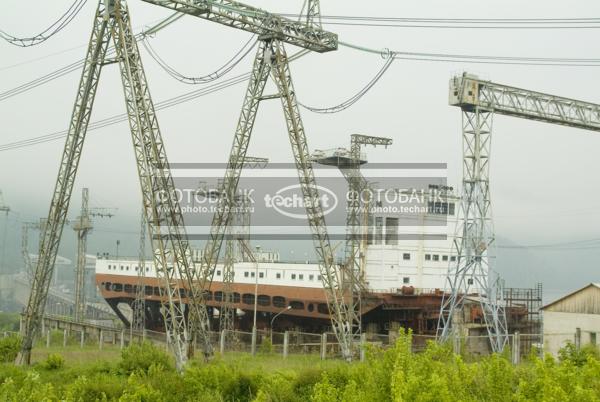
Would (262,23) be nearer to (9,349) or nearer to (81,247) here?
(9,349)

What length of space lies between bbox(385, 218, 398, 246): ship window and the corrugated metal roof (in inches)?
570

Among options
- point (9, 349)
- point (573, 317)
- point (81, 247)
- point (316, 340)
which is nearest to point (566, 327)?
point (573, 317)

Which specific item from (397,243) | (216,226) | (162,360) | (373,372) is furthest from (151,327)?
(373,372)

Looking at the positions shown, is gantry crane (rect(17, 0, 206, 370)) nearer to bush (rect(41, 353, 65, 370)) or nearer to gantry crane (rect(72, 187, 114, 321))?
bush (rect(41, 353, 65, 370))

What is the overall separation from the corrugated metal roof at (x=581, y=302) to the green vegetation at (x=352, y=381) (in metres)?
11.8

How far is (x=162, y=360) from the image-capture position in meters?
22.7

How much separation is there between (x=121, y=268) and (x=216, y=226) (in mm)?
34705

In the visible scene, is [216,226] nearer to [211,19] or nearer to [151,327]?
[211,19]

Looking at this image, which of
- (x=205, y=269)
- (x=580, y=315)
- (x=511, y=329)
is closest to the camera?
(x=205, y=269)

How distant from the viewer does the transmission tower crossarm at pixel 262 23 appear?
933 inches

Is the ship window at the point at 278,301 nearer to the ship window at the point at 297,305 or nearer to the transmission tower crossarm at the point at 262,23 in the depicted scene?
the ship window at the point at 297,305

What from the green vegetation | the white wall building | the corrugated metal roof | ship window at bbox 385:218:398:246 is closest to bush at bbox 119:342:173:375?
the green vegetation

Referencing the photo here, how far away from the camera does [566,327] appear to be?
104 ft

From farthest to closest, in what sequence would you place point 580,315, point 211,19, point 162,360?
point 580,315
point 211,19
point 162,360
